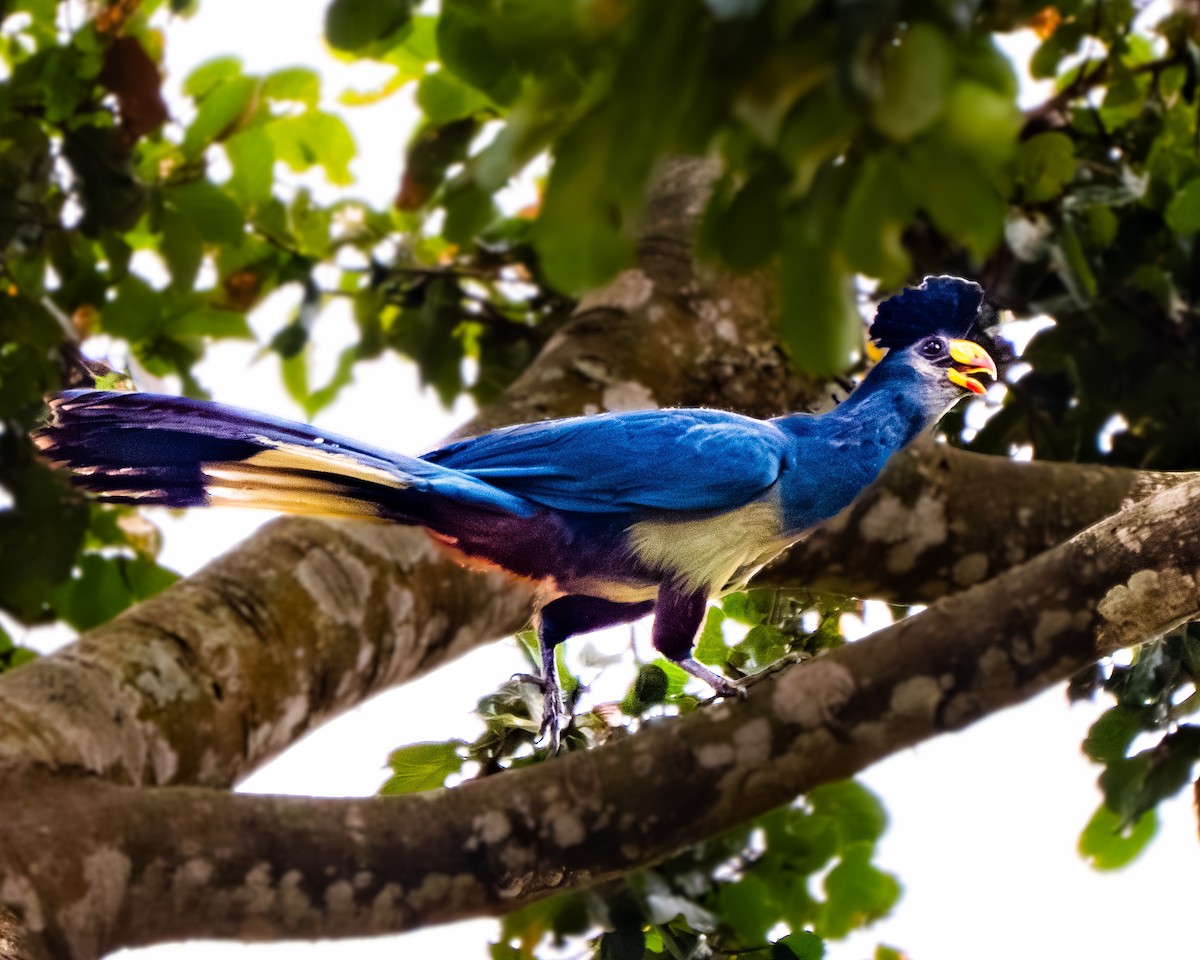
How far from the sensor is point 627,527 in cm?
216

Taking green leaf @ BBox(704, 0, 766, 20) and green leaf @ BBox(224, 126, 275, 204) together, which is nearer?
green leaf @ BBox(704, 0, 766, 20)

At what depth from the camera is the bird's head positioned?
209cm

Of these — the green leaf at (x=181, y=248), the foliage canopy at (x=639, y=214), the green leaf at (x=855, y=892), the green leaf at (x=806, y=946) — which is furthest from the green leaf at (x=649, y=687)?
the green leaf at (x=181, y=248)

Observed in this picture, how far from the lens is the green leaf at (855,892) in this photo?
130 inches

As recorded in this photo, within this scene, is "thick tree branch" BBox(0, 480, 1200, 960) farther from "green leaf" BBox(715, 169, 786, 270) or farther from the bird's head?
"green leaf" BBox(715, 169, 786, 270)

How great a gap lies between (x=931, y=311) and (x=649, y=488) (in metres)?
0.52

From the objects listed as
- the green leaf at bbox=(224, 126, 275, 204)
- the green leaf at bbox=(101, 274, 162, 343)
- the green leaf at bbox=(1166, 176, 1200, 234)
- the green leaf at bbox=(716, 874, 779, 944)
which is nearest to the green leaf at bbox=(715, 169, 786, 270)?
the green leaf at bbox=(716, 874, 779, 944)

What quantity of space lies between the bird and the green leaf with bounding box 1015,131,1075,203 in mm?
1515

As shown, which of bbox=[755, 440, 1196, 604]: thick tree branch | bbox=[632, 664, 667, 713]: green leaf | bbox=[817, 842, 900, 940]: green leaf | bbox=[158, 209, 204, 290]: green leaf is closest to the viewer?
bbox=[632, 664, 667, 713]: green leaf

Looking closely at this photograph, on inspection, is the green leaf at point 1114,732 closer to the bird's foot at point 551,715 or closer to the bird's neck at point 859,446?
the bird's neck at point 859,446

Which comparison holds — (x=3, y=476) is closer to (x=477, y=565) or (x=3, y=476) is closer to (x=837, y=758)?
(x=477, y=565)

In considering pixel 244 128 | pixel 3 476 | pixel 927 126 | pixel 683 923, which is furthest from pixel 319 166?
pixel 927 126

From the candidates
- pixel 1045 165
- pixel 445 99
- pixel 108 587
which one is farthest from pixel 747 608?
pixel 108 587

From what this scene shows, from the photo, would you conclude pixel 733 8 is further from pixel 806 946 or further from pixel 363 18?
pixel 806 946
